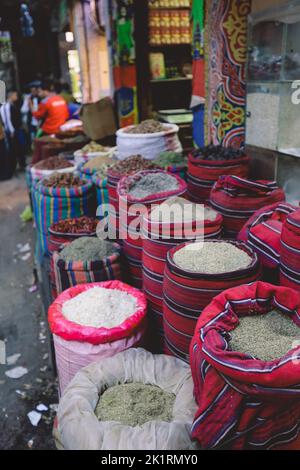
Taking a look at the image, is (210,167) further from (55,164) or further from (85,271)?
(55,164)

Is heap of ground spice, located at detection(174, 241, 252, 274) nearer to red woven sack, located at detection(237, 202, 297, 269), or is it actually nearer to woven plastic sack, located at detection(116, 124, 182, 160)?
red woven sack, located at detection(237, 202, 297, 269)

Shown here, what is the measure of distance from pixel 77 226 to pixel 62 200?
0.50 meters

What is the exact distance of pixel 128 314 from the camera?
210cm

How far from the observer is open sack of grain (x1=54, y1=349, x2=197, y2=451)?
1.40 metres

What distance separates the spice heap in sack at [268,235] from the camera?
197cm

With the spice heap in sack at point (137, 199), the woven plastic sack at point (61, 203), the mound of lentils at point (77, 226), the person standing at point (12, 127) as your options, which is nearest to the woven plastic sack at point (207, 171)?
the spice heap in sack at point (137, 199)

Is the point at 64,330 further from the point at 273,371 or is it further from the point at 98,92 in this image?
the point at 98,92

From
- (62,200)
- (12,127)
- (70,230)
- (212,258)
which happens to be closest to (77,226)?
(70,230)

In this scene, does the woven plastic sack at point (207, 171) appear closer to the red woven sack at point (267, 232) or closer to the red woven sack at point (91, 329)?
the red woven sack at point (267, 232)

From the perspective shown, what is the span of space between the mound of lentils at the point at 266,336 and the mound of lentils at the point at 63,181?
245 cm

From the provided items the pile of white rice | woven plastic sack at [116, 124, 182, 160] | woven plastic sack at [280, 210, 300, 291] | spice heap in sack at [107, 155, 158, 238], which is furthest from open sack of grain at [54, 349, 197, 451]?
woven plastic sack at [116, 124, 182, 160]

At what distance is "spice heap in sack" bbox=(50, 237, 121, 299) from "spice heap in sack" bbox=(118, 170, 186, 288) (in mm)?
119

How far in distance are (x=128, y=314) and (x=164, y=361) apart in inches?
13.9

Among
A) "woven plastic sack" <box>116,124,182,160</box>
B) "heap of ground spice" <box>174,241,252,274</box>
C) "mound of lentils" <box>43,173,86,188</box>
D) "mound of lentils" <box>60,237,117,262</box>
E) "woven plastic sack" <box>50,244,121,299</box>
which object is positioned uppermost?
"woven plastic sack" <box>116,124,182,160</box>
